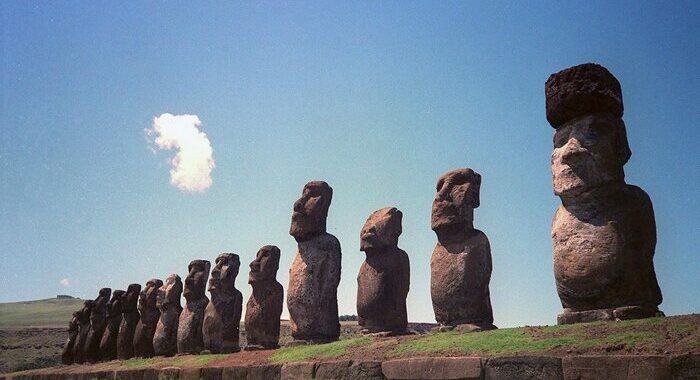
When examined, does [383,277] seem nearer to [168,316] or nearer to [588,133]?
[588,133]

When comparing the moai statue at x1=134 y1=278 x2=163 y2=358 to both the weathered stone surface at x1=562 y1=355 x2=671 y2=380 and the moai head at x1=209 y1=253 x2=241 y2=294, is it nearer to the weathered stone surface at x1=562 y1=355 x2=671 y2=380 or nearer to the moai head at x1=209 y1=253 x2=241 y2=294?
the moai head at x1=209 y1=253 x2=241 y2=294

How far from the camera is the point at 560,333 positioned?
6.89m

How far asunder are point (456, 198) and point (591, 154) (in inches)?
102

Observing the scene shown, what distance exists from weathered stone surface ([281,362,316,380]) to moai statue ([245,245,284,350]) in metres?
3.33

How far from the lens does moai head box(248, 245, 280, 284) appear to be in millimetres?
13297

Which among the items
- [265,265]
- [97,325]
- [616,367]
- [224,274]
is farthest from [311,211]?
[97,325]

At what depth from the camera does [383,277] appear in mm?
10727

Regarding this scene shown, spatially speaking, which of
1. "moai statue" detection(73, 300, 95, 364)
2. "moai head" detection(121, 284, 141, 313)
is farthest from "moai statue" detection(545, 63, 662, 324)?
"moai statue" detection(73, 300, 95, 364)

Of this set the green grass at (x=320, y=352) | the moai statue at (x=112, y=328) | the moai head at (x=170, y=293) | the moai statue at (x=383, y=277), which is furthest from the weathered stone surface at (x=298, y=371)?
the moai statue at (x=112, y=328)

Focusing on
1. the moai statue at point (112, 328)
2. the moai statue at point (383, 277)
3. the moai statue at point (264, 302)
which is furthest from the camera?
the moai statue at point (112, 328)

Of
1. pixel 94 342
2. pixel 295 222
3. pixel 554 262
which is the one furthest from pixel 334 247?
pixel 94 342

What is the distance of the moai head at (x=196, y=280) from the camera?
51.7 ft

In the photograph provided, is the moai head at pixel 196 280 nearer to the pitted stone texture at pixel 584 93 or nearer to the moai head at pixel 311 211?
the moai head at pixel 311 211

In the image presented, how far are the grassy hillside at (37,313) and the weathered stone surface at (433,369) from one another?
5839 cm
